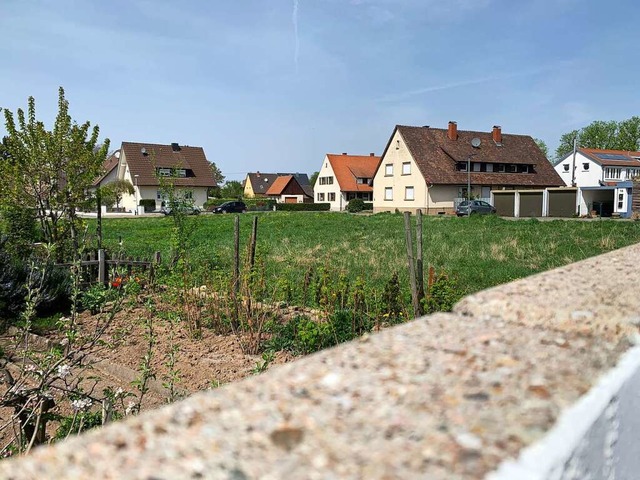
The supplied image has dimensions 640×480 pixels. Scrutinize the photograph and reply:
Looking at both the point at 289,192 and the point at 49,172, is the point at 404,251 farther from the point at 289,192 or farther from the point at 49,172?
the point at 289,192

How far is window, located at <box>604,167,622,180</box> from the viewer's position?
196 ft

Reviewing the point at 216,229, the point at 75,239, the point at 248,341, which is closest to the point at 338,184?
the point at 216,229

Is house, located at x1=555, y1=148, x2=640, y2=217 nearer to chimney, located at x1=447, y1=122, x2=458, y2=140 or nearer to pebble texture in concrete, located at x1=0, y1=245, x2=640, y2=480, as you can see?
chimney, located at x1=447, y1=122, x2=458, y2=140

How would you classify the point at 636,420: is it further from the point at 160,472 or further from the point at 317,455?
the point at 160,472

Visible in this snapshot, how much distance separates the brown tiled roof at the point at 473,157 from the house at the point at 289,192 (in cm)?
3038

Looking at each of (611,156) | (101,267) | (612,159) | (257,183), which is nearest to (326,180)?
(612,159)

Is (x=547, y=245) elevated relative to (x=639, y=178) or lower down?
lower down

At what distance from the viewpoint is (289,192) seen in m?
83.8

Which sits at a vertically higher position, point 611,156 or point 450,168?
point 611,156

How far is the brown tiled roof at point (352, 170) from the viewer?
216 feet

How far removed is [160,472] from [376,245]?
56.7 ft

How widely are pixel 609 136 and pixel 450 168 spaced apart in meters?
51.2

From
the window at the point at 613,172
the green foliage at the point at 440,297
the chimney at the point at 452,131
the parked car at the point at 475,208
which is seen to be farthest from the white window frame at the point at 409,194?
the green foliage at the point at 440,297

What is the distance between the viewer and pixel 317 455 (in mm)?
748
